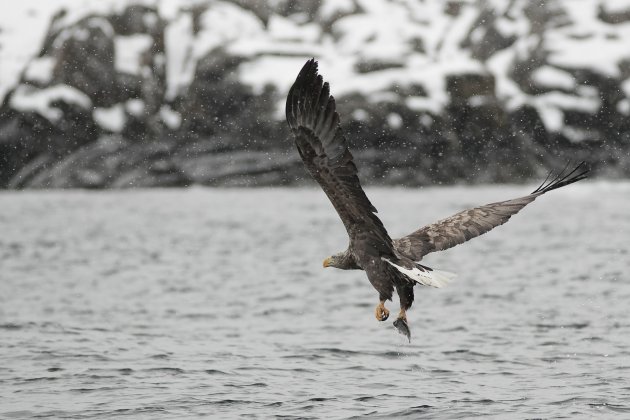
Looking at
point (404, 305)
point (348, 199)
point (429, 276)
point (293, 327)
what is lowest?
point (293, 327)

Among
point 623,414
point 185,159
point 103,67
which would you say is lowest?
point 623,414

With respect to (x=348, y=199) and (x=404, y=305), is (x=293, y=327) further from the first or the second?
(x=348, y=199)

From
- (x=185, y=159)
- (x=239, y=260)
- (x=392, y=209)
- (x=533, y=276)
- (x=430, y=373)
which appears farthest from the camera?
(x=185, y=159)

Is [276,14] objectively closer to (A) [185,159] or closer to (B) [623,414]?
(A) [185,159]

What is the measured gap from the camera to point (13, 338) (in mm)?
14383

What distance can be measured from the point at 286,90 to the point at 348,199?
37759mm

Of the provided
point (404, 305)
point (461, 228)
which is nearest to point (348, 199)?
point (404, 305)

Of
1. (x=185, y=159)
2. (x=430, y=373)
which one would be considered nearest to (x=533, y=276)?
(x=430, y=373)

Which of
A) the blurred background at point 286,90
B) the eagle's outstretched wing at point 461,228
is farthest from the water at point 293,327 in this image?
the blurred background at point 286,90

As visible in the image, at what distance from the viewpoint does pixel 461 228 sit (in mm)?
11336

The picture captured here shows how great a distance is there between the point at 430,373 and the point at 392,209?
21767mm

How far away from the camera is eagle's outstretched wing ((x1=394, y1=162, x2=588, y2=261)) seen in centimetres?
1099

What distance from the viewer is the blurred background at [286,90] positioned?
1770 inches

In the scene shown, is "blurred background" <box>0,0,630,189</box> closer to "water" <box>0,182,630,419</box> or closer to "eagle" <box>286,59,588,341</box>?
"water" <box>0,182,630,419</box>
